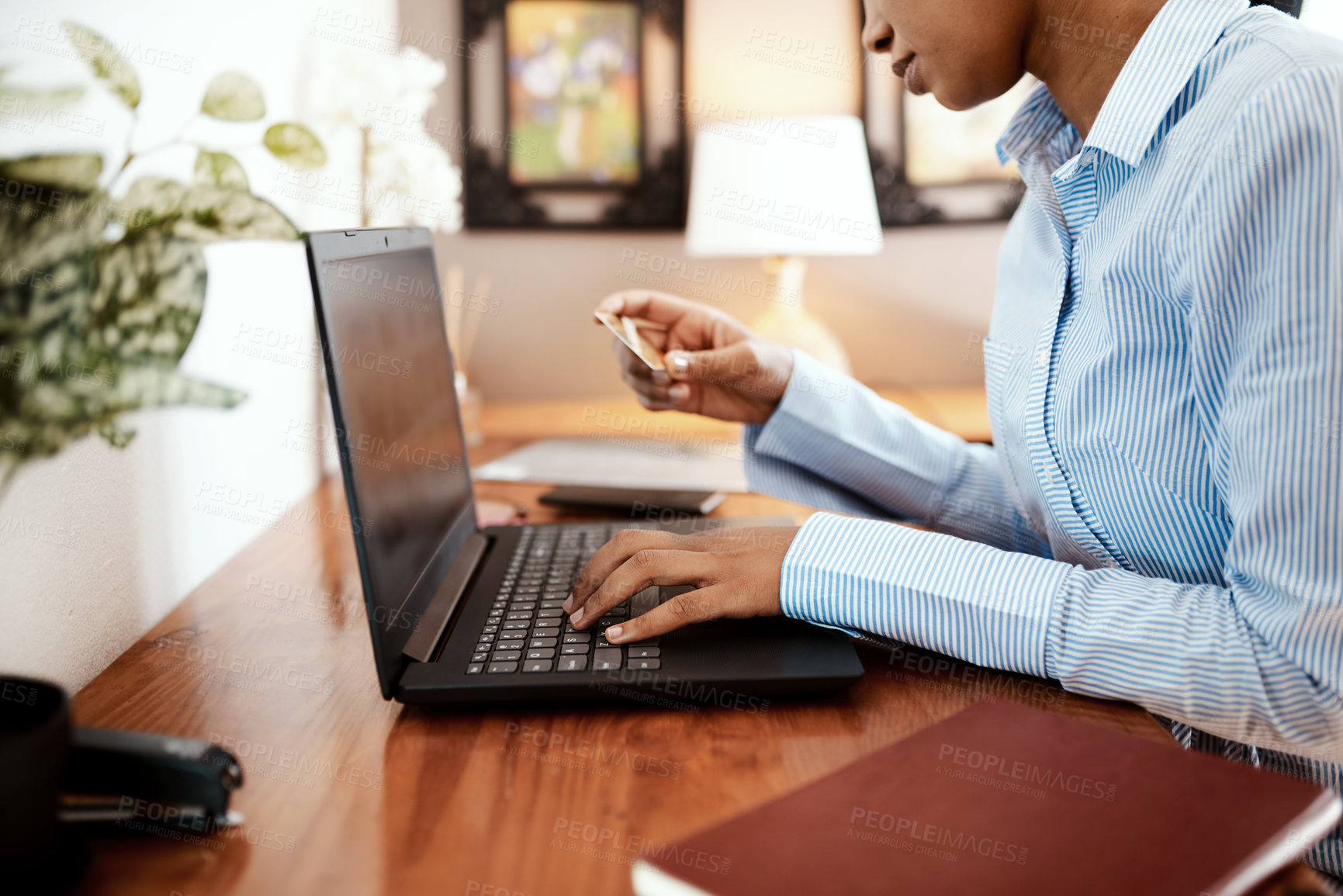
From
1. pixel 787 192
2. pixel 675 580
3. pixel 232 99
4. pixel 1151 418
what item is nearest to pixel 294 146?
pixel 232 99

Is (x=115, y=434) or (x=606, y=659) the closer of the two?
(x=115, y=434)

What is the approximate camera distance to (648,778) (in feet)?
1.70

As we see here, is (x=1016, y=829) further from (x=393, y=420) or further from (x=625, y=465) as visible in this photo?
(x=625, y=465)

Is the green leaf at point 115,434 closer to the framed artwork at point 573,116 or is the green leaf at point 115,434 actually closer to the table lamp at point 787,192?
the table lamp at point 787,192

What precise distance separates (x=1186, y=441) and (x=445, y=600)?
57 cm

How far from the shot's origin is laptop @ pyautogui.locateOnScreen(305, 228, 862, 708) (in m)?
0.58

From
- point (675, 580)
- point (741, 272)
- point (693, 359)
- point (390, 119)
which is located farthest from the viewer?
point (741, 272)

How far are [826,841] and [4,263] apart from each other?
45 cm

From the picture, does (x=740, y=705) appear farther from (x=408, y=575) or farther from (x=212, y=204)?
(x=212, y=204)

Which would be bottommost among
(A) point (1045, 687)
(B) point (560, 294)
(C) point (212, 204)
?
(A) point (1045, 687)

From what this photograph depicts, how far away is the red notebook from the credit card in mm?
574

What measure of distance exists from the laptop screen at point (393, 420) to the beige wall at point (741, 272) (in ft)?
3.64

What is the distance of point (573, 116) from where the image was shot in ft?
6.46

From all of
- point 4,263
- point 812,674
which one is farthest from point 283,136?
point 812,674
